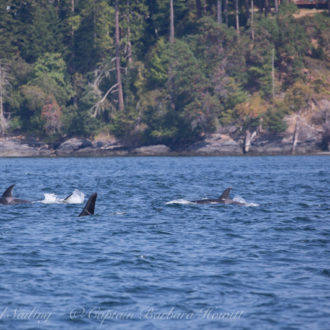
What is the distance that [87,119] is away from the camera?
292 feet

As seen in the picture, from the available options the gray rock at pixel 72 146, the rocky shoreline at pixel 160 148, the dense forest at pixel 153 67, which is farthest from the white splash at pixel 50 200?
the gray rock at pixel 72 146

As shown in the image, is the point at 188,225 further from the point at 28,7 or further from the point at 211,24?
the point at 28,7

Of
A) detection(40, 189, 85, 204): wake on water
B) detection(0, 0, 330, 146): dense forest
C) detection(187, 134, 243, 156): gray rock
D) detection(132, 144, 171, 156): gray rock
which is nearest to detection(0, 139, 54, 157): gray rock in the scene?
detection(0, 0, 330, 146): dense forest

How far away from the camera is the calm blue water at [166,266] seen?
1118 cm

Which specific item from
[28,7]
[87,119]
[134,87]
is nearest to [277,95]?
[134,87]

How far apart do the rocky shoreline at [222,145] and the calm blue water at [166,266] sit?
53921 millimetres

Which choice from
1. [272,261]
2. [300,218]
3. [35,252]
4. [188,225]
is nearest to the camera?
[272,261]

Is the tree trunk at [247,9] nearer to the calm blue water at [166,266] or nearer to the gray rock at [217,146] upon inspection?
the gray rock at [217,146]

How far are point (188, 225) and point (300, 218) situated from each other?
4.40m

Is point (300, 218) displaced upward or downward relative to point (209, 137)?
upward

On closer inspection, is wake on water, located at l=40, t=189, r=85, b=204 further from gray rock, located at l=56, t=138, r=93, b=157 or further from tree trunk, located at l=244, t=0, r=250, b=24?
tree trunk, located at l=244, t=0, r=250, b=24

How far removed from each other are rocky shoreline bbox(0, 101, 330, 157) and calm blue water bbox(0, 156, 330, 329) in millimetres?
53921

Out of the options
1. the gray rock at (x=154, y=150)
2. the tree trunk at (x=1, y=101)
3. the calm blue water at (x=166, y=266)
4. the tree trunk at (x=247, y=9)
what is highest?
the tree trunk at (x=247, y=9)

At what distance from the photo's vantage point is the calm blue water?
36.7ft
